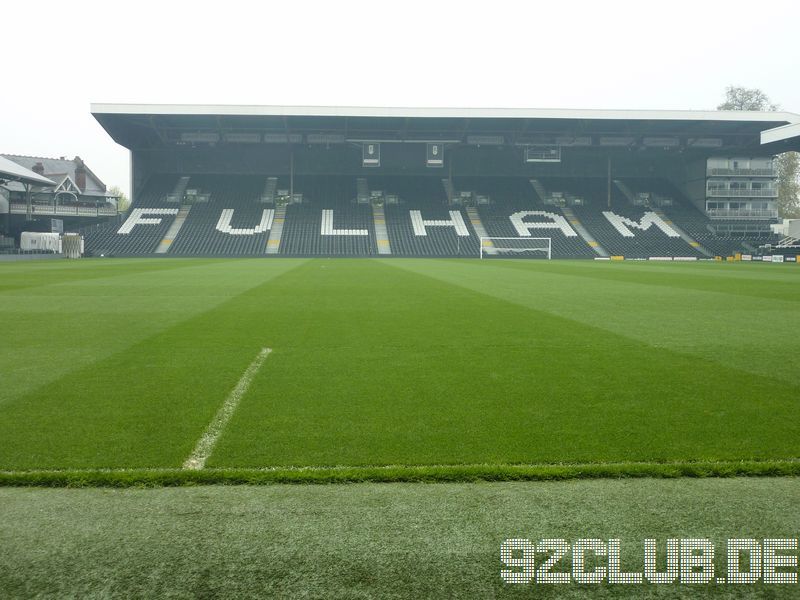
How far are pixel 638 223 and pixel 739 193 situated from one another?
10.3 metres

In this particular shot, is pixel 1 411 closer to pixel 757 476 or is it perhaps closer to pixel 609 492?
pixel 609 492

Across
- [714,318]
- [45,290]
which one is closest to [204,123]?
[45,290]

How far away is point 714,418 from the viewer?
4562 mm

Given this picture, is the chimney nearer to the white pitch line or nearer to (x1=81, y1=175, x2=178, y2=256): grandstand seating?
(x1=81, y1=175, x2=178, y2=256): grandstand seating

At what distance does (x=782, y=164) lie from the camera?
250 feet

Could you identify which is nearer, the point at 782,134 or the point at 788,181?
the point at 782,134

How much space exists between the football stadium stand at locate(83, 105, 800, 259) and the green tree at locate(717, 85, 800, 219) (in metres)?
23.4

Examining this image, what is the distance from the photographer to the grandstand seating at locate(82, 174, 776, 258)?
50.3m

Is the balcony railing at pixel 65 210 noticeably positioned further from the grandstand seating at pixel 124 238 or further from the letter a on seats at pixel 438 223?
the letter a on seats at pixel 438 223

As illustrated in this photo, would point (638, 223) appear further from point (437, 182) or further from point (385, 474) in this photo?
point (385, 474)

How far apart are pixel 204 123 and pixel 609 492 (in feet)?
175

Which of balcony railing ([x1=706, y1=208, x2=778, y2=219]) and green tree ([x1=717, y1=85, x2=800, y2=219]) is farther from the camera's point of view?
green tree ([x1=717, y1=85, x2=800, y2=219])

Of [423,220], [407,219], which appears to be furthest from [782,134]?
[407,219]

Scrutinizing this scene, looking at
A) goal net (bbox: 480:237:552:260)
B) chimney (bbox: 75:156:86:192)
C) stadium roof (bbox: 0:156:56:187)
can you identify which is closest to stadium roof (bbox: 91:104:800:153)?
stadium roof (bbox: 0:156:56:187)
